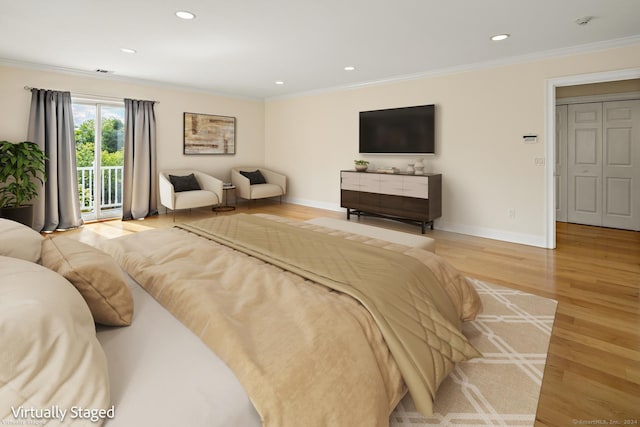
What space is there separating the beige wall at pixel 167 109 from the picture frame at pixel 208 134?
0.33ft

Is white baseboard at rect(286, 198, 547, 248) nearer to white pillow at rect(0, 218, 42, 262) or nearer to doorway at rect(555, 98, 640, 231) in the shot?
doorway at rect(555, 98, 640, 231)

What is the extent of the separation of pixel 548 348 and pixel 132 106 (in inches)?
255

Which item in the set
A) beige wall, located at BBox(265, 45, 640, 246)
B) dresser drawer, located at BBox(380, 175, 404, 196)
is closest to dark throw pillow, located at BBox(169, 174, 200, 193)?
beige wall, located at BBox(265, 45, 640, 246)

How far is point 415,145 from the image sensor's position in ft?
17.9

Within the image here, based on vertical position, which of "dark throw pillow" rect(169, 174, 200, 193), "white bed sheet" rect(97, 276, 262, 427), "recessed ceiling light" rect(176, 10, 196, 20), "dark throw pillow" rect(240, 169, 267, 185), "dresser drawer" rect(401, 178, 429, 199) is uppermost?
"recessed ceiling light" rect(176, 10, 196, 20)

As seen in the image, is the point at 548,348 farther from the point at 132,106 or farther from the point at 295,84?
the point at 132,106

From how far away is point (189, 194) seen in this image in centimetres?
601

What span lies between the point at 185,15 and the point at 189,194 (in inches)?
131

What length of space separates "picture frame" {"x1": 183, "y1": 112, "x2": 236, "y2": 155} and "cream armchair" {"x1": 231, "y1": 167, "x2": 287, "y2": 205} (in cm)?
56

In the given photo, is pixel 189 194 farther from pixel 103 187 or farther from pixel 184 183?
pixel 103 187

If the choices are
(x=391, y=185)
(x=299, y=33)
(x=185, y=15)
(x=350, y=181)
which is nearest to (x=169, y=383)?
(x=185, y=15)

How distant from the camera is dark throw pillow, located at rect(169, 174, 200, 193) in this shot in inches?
245

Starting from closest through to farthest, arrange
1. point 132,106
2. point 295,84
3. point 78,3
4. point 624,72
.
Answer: point 78,3
point 624,72
point 132,106
point 295,84

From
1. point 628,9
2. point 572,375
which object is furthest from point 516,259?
point 628,9
